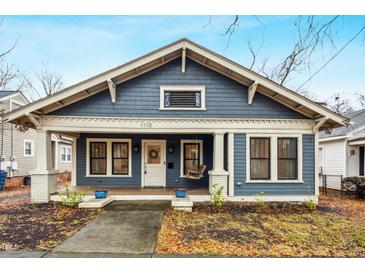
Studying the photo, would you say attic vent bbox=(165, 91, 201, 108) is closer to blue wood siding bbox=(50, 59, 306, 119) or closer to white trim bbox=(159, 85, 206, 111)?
white trim bbox=(159, 85, 206, 111)

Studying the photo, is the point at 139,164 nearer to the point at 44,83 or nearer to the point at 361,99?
the point at 44,83

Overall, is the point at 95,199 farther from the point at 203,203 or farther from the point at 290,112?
the point at 290,112

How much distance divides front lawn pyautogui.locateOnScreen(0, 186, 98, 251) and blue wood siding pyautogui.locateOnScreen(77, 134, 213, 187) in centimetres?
269

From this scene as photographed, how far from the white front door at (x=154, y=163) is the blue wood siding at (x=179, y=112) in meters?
2.57

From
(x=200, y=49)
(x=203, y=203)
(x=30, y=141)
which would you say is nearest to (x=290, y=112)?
(x=200, y=49)

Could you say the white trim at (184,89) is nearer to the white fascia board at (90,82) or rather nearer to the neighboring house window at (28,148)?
the white fascia board at (90,82)

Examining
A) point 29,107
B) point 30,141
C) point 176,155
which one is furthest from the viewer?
point 30,141

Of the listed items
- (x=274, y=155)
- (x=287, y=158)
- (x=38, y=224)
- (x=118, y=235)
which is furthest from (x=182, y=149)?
(x=38, y=224)

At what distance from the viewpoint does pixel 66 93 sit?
8.54 meters

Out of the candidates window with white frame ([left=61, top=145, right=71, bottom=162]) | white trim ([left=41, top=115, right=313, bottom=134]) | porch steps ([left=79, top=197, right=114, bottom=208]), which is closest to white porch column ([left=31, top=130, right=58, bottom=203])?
white trim ([left=41, top=115, right=313, bottom=134])

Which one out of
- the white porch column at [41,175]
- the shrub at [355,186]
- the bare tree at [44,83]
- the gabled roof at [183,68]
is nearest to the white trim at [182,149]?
the gabled roof at [183,68]

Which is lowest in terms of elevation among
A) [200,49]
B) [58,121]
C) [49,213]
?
[49,213]

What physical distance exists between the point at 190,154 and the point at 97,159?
4080mm
